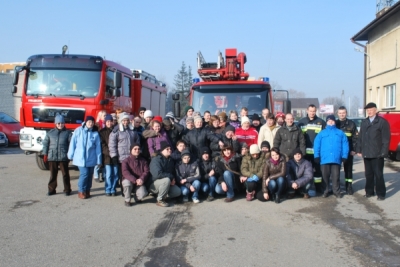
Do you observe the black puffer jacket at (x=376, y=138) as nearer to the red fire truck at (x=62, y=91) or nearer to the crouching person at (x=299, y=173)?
the crouching person at (x=299, y=173)

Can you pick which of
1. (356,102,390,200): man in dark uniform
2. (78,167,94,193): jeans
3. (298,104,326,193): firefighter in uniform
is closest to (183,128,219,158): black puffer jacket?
(298,104,326,193): firefighter in uniform

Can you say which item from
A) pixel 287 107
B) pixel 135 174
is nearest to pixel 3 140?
pixel 135 174

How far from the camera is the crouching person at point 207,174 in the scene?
27.3 feet

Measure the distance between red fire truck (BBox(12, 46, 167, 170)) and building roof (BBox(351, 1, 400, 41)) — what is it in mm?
17318

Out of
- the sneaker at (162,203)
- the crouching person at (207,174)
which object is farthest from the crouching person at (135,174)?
the crouching person at (207,174)

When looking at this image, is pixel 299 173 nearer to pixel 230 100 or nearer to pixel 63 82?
pixel 230 100

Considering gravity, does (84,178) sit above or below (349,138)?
below

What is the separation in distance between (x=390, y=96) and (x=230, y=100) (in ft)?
60.0

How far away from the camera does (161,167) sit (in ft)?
26.2

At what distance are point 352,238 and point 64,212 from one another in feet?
15.5

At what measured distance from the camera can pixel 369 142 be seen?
331 inches

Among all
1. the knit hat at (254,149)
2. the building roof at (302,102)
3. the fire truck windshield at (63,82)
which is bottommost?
the knit hat at (254,149)

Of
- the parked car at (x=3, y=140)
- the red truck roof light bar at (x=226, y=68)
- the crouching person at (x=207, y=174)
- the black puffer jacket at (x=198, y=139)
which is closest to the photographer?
the crouching person at (x=207, y=174)

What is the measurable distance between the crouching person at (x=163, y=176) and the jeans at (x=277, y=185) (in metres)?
1.77
